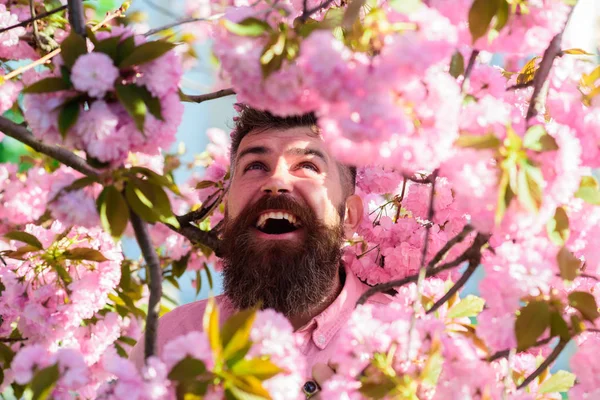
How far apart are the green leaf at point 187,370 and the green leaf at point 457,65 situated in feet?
2.05

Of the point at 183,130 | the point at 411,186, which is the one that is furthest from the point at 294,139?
the point at 183,130

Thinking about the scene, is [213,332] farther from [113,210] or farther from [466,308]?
[466,308]

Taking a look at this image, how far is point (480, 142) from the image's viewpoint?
38.8 inches

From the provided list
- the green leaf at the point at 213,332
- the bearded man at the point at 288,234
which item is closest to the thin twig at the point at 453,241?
the green leaf at the point at 213,332

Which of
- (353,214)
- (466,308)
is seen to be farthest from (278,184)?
(466,308)

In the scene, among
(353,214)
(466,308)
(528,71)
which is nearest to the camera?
(466,308)

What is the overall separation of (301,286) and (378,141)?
43.4 inches

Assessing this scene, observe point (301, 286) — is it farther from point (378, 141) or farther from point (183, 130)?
point (183, 130)

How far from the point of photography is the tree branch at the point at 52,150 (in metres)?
1.19

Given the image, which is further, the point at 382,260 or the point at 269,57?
the point at 382,260

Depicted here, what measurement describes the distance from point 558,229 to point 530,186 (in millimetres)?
158

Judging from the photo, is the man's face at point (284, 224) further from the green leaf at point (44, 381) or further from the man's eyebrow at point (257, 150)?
the green leaf at point (44, 381)

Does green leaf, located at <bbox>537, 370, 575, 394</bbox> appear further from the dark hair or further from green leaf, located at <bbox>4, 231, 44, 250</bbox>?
green leaf, located at <bbox>4, 231, 44, 250</bbox>

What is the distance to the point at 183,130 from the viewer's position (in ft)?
15.0
